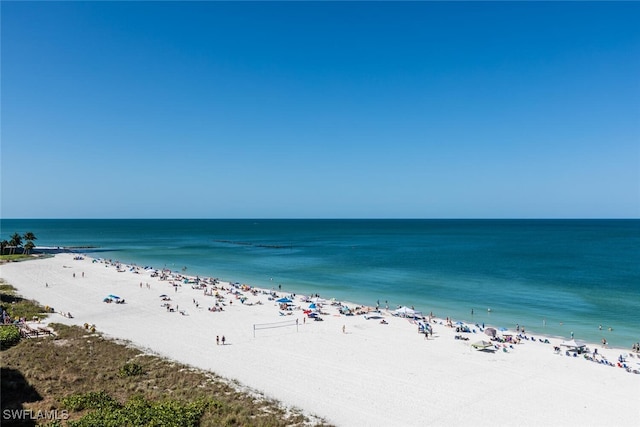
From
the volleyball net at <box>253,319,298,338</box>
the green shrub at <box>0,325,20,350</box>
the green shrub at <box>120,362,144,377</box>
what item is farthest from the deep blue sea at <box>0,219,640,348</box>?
the green shrub at <box>0,325,20,350</box>

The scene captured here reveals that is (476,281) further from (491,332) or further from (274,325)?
(274,325)

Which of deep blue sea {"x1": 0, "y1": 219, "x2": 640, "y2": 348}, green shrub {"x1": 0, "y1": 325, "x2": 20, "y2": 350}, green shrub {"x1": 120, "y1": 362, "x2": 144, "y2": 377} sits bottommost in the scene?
deep blue sea {"x1": 0, "y1": 219, "x2": 640, "y2": 348}

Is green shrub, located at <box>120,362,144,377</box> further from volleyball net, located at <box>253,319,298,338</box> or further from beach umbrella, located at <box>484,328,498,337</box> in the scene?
beach umbrella, located at <box>484,328,498,337</box>

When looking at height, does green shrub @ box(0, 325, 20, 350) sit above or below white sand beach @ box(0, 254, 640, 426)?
above

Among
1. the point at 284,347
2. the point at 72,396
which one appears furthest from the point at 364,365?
the point at 72,396

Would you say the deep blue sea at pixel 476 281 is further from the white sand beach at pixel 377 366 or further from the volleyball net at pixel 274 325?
the volleyball net at pixel 274 325

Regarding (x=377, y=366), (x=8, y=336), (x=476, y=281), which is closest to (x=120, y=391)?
(x=8, y=336)
